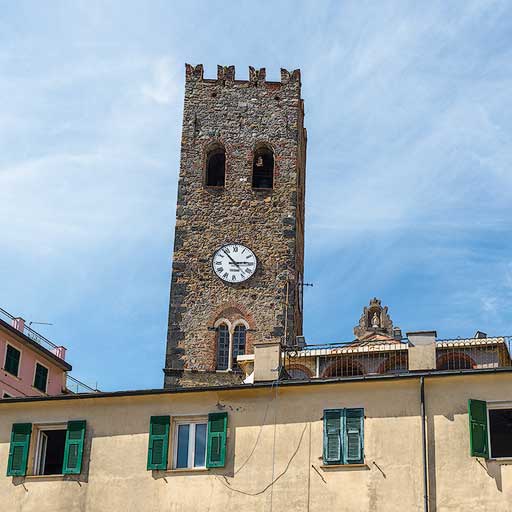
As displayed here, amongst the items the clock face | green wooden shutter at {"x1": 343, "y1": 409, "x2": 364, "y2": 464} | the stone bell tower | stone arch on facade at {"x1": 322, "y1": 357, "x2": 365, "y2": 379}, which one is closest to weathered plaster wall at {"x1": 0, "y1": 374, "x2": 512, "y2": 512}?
green wooden shutter at {"x1": 343, "y1": 409, "x2": 364, "y2": 464}

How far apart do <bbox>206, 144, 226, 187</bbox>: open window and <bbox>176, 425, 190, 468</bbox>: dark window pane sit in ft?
94.7

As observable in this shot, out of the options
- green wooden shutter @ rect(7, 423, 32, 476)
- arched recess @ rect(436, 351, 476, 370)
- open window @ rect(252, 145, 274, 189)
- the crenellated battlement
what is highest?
the crenellated battlement

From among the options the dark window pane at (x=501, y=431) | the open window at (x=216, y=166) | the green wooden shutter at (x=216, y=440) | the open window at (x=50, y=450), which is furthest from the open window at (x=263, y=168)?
the dark window pane at (x=501, y=431)

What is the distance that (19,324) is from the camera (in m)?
44.8

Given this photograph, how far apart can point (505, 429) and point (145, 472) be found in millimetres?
8068

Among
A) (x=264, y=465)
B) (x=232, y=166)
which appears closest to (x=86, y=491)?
(x=264, y=465)

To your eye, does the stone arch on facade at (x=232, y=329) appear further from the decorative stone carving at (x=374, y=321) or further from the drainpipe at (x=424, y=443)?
the drainpipe at (x=424, y=443)

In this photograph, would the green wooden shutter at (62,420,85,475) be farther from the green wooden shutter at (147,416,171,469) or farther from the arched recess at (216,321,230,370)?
the arched recess at (216,321,230,370)

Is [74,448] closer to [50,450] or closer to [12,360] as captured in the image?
[50,450]

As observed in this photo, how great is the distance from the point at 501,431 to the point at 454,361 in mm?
17070

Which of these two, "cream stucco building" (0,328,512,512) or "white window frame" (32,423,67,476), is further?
"white window frame" (32,423,67,476)

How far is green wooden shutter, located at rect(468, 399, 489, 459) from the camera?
84.4 ft

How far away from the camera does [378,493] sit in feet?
85.6

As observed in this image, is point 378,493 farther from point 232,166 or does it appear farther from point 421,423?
point 232,166
